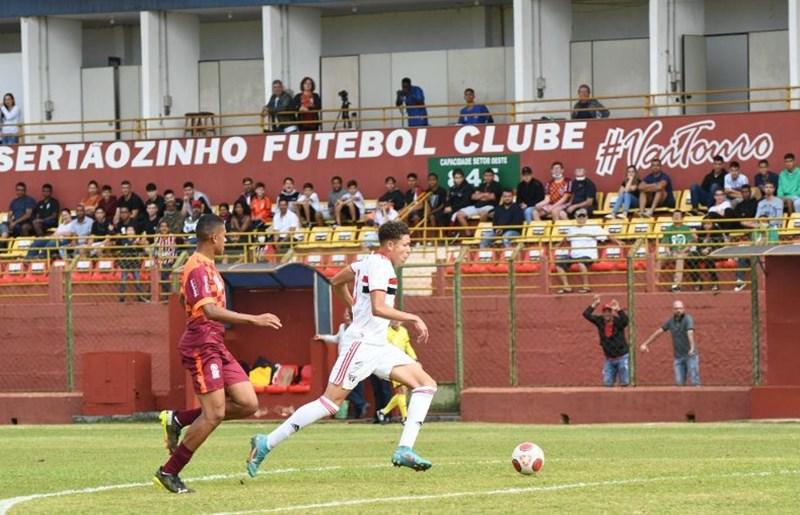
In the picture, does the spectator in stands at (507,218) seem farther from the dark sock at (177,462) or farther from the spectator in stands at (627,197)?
the dark sock at (177,462)

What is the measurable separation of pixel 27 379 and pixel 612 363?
10683mm

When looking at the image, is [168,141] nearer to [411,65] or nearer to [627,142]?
[411,65]

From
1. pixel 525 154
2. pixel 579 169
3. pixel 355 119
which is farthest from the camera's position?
pixel 355 119

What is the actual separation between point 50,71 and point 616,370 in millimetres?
21866

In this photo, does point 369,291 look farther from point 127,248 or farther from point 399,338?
point 127,248

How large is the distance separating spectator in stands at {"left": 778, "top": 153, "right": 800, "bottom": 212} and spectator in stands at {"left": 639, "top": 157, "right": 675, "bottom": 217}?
6.73ft

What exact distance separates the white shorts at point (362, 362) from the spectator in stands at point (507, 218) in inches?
682

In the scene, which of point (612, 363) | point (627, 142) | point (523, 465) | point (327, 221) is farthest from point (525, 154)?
point (523, 465)

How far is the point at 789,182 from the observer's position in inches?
1191

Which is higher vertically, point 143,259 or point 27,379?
point 143,259

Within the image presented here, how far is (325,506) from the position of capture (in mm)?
11148

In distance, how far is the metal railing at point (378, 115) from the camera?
36.6m

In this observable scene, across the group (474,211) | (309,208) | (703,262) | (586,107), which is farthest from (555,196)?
(703,262)

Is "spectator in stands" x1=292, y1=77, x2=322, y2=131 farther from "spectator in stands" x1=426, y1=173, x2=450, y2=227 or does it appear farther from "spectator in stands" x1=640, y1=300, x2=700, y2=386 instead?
"spectator in stands" x1=640, y1=300, x2=700, y2=386
